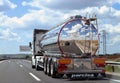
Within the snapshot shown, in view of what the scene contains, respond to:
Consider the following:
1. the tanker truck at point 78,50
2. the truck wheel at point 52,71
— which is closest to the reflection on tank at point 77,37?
the tanker truck at point 78,50

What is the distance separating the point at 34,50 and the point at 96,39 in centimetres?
1505

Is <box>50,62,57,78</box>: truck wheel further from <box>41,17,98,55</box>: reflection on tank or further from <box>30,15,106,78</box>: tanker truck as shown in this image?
<box>41,17,98,55</box>: reflection on tank

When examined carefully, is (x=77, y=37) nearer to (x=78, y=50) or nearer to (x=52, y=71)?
(x=78, y=50)

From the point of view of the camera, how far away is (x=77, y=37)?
21.7 m

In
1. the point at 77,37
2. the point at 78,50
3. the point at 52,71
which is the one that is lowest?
the point at 52,71

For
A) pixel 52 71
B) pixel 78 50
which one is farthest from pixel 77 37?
pixel 52 71

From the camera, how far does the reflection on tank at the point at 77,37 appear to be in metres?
21.5

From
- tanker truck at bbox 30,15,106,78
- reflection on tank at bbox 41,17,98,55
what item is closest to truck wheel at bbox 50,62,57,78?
tanker truck at bbox 30,15,106,78

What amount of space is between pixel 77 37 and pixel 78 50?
789 mm

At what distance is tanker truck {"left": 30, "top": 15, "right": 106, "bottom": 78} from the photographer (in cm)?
2095

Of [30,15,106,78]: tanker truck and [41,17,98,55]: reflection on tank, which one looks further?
[41,17,98,55]: reflection on tank

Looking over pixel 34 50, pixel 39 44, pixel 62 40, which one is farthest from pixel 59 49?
pixel 34 50

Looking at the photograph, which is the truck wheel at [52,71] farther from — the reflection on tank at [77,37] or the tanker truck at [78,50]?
the reflection on tank at [77,37]

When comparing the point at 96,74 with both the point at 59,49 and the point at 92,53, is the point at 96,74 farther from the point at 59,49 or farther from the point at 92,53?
the point at 59,49
